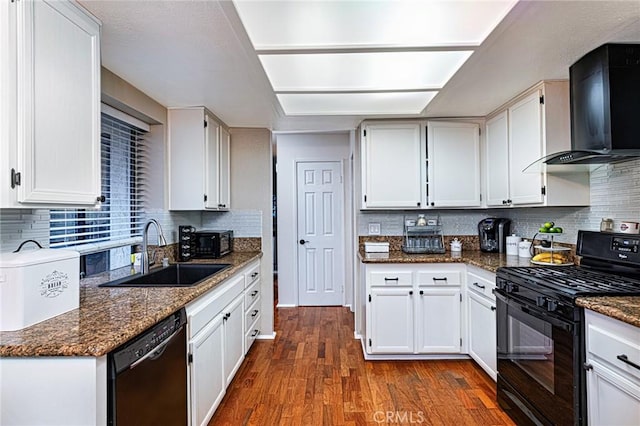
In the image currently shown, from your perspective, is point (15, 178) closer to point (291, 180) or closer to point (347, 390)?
point (347, 390)

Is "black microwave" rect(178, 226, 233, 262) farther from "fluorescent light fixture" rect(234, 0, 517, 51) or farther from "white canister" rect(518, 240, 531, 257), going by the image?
"white canister" rect(518, 240, 531, 257)

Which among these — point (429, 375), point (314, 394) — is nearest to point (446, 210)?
point (429, 375)

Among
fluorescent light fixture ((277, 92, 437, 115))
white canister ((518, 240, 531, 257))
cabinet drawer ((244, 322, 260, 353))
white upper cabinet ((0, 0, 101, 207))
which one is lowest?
cabinet drawer ((244, 322, 260, 353))

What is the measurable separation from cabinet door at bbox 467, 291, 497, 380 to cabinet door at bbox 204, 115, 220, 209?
91.3 inches

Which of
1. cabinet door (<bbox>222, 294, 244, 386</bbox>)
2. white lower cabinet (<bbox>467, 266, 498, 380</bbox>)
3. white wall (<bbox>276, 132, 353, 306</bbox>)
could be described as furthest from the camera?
white wall (<bbox>276, 132, 353, 306</bbox>)

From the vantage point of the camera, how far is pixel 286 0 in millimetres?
1623

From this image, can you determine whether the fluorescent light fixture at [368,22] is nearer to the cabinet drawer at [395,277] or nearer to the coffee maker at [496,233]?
the cabinet drawer at [395,277]

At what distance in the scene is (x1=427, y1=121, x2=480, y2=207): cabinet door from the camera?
11.0 ft

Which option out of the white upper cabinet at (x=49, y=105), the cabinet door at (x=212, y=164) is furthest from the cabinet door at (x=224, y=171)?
the white upper cabinet at (x=49, y=105)

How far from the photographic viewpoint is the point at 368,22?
1.80 meters

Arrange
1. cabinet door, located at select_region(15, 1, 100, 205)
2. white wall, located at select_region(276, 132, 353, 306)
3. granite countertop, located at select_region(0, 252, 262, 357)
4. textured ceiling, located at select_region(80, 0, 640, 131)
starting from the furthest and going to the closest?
1. white wall, located at select_region(276, 132, 353, 306)
2. textured ceiling, located at select_region(80, 0, 640, 131)
3. cabinet door, located at select_region(15, 1, 100, 205)
4. granite countertop, located at select_region(0, 252, 262, 357)

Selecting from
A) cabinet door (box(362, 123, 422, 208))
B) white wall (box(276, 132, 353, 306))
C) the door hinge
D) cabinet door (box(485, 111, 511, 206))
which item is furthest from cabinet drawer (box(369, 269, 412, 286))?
the door hinge

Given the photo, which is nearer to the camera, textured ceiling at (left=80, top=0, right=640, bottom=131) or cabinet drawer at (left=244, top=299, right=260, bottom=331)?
textured ceiling at (left=80, top=0, right=640, bottom=131)

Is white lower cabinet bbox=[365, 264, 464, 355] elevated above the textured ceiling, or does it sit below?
below
